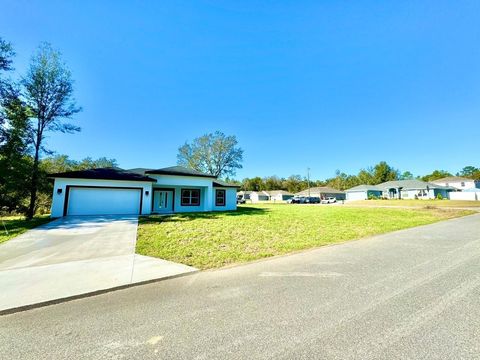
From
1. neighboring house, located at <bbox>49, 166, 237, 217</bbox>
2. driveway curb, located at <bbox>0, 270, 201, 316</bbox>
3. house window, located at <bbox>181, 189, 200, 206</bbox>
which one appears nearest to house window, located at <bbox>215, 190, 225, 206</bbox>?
neighboring house, located at <bbox>49, 166, 237, 217</bbox>

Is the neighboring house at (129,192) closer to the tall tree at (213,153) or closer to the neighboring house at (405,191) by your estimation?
the tall tree at (213,153)

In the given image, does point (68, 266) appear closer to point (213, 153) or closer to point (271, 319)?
point (271, 319)

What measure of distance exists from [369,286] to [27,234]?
1231 centimetres

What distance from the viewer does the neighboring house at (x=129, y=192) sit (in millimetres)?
15367

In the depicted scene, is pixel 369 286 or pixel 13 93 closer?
pixel 369 286

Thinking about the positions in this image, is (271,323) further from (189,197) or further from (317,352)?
(189,197)

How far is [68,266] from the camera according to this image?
575 cm

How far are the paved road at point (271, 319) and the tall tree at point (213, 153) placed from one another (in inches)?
1560

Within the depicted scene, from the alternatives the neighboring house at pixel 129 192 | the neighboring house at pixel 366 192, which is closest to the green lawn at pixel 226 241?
the neighboring house at pixel 129 192

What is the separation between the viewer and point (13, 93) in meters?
17.4

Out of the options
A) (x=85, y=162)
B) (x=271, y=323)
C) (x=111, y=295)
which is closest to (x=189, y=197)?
(x=111, y=295)

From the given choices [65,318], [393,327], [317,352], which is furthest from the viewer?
[65,318]

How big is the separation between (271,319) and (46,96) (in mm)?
24299

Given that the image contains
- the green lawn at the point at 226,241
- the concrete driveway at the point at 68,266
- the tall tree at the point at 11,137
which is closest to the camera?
the concrete driveway at the point at 68,266
